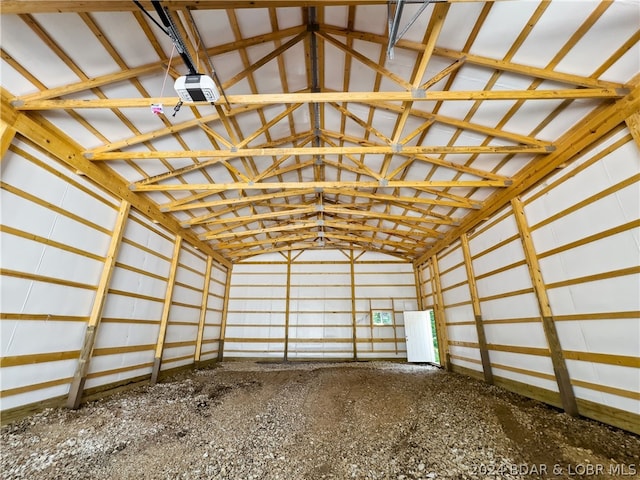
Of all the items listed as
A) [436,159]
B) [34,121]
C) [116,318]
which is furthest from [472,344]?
[34,121]

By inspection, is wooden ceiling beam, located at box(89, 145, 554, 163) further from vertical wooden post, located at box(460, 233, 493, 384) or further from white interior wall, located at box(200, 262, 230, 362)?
white interior wall, located at box(200, 262, 230, 362)

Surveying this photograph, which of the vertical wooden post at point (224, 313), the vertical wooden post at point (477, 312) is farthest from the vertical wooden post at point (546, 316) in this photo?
the vertical wooden post at point (224, 313)

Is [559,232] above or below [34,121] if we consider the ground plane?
below

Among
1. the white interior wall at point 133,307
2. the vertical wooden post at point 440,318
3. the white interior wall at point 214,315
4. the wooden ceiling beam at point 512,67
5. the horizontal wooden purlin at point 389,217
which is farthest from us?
the white interior wall at point 214,315

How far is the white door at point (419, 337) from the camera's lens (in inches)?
374

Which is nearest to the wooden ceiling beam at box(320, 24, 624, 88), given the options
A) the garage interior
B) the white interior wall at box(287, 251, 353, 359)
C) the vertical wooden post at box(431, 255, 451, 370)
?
the garage interior

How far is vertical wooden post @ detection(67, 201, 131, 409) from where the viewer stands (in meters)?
4.39

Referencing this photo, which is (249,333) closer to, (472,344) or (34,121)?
(472,344)

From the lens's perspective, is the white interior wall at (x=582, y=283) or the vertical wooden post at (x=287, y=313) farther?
the vertical wooden post at (x=287, y=313)

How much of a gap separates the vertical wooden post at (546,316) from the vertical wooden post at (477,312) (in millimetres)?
2004

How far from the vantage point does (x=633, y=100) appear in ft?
10.8

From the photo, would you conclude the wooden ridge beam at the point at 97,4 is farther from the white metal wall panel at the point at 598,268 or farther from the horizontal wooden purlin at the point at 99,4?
the white metal wall panel at the point at 598,268

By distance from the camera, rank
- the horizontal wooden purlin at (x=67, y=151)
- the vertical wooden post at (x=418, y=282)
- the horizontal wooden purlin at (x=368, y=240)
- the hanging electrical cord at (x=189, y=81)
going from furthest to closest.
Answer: the vertical wooden post at (x=418, y=282)
the horizontal wooden purlin at (x=368, y=240)
the horizontal wooden purlin at (x=67, y=151)
the hanging electrical cord at (x=189, y=81)

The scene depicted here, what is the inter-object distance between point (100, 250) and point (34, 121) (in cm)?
228
